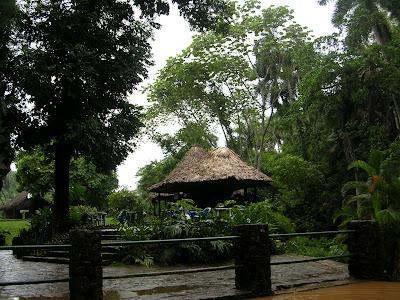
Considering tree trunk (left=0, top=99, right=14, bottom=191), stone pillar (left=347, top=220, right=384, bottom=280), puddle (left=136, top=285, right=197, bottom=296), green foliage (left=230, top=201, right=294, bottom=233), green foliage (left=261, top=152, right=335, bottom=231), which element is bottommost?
puddle (left=136, top=285, right=197, bottom=296)

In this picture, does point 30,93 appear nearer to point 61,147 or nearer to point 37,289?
point 61,147

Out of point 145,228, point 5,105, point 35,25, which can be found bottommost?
point 145,228

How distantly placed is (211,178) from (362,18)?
892 centimetres

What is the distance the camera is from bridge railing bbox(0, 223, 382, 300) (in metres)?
5.88

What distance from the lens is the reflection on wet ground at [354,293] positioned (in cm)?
691

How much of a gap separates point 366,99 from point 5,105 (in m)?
14.3

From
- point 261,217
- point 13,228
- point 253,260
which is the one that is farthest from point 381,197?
point 13,228

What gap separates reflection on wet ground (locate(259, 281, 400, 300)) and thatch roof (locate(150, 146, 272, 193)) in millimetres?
11751

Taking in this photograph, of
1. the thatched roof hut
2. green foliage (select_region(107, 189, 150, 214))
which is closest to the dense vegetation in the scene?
green foliage (select_region(107, 189, 150, 214))

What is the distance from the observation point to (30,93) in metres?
14.5

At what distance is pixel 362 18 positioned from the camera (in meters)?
18.9

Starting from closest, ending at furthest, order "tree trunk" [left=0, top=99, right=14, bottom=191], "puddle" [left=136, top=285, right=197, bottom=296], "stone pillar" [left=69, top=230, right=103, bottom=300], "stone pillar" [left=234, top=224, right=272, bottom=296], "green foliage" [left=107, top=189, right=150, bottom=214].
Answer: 1. "stone pillar" [left=69, top=230, right=103, bottom=300]
2. "stone pillar" [left=234, top=224, right=272, bottom=296]
3. "puddle" [left=136, top=285, right=197, bottom=296]
4. "tree trunk" [left=0, top=99, right=14, bottom=191]
5. "green foliage" [left=107, top=189, right=150, bottom=214]

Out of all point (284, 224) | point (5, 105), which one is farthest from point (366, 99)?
point (5, 105)

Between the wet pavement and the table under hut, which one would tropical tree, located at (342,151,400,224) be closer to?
the wet pavement
